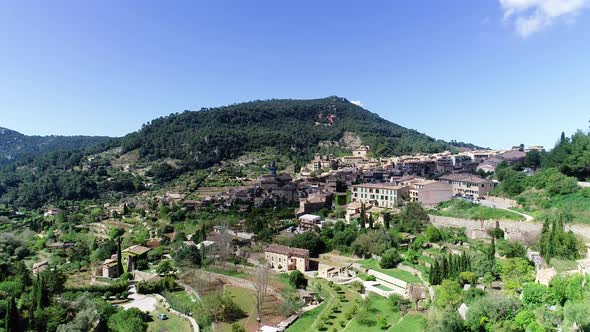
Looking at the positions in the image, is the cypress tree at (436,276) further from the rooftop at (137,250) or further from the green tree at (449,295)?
the rooftop at (137,250)

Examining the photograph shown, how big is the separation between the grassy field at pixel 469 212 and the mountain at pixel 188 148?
171ft

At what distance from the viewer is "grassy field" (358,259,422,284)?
3057 cm

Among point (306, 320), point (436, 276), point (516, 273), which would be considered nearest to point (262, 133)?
point (306, 320)

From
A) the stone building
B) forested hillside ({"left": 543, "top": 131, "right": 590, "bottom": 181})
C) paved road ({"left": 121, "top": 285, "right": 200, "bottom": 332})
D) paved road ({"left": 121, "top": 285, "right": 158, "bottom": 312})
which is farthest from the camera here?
forested hillside ({"left": 543, "top": 131, "right": 590, "bottom": 181})

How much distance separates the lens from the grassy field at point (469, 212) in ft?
119

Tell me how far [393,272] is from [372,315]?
7474 millimetres

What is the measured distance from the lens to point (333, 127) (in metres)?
134

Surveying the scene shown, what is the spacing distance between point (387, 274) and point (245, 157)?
252 ft

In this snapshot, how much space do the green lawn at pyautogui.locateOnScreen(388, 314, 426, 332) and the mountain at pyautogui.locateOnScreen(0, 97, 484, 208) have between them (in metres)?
71.1

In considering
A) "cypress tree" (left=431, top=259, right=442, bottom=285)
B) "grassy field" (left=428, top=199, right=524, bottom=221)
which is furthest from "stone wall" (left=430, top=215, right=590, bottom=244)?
"cypress tree" (left=431, top=259, right=442, bottom=285)

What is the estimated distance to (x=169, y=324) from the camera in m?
28.9

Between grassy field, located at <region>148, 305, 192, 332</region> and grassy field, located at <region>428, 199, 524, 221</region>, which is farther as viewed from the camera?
grassy field, located at <region>428, 199, 524, 221</region>

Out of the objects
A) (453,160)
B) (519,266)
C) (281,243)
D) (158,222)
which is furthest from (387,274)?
(453,160)

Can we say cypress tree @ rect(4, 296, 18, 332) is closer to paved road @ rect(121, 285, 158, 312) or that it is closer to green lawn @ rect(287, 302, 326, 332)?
paved road @ rect(121, 285, 158, 312)
